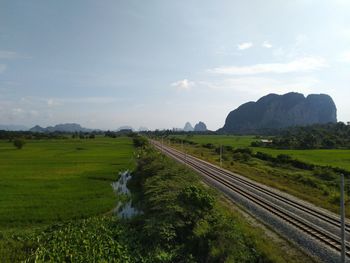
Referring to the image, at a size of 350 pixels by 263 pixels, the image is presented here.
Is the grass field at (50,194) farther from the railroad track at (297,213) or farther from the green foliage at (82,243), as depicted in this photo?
the railroad track at (297,213)

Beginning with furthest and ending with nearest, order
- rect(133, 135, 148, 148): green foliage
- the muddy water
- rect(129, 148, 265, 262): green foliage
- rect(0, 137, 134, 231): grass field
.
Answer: rect(133, 135, 148, 148): green foliage < the muddy water < rect(0, 137, 134, 231): grass field < rect(129, 148, 265, 262): green foliage

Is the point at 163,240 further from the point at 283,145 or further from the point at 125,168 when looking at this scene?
the point at 283,145

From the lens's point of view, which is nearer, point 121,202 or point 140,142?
point 121,202

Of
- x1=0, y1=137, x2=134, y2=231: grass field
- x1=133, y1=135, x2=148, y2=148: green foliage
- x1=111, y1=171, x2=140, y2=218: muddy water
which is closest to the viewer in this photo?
x1=0, y1=137, x2=134, y2=231: grass field

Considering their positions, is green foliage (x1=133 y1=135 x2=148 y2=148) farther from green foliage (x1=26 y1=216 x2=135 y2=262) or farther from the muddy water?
green foliage (x1=26 y1=216 x2=135 y2=262)

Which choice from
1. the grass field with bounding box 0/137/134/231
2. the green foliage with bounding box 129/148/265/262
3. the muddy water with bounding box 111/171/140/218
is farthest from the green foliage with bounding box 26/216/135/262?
the muddy water with bounding box 111/171/140/218

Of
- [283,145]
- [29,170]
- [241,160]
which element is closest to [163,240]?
[29,170]

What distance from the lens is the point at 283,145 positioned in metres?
93.6

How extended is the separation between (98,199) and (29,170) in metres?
21.9

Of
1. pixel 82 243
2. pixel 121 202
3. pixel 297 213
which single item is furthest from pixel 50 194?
pixel 297 213

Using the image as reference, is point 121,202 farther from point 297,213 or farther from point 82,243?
point 297,213

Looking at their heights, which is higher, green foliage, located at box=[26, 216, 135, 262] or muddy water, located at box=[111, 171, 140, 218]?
green foliage, located at box=[26, 216, 135, 262]

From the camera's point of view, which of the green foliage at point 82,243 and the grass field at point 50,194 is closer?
the green foliage at point 82,243

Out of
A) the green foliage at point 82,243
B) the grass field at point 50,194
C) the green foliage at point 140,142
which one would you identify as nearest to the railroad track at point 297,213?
the green foliage at point 82,243
